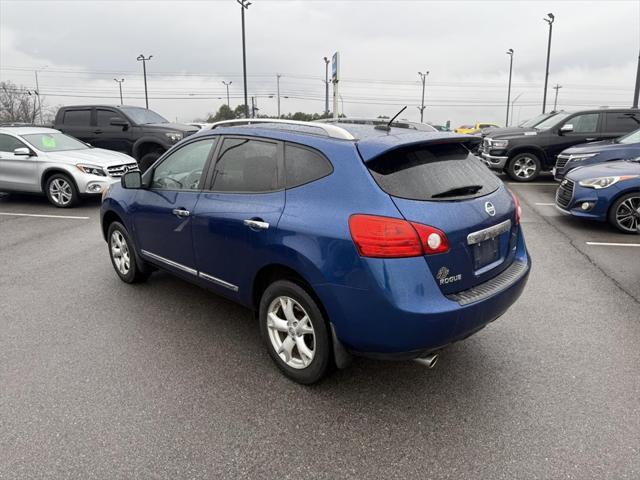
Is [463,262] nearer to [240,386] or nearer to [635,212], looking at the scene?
[240,386]

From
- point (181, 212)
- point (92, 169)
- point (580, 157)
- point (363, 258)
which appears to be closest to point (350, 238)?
point (363, 258)

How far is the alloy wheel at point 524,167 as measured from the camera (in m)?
12.7

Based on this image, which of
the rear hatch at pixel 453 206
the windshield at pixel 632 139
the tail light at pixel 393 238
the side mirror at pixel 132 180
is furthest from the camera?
the windshield at pixel 632 139

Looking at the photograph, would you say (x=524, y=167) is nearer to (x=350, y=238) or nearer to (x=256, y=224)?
(x=256, y=224)

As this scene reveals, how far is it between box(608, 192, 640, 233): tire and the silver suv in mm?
8688

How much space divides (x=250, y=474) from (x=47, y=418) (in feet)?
4.31

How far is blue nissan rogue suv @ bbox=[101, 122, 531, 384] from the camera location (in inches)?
103

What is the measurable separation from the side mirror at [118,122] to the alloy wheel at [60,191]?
3.33 m

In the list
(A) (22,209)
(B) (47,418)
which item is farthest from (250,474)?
(A) (22,209)

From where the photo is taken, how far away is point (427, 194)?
9.22ft

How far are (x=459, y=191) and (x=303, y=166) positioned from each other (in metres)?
0.98

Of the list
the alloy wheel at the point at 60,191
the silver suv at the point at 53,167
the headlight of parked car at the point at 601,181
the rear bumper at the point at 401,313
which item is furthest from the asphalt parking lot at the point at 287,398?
the alloy wheel at the point at 60,191

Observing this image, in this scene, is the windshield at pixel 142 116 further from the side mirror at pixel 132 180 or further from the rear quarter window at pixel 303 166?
the rear quarter window at pixel 303 166

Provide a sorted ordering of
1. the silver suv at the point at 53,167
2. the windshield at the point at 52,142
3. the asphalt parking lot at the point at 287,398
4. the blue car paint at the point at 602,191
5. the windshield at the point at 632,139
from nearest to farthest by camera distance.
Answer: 1. the asphalt parking lot at the point at 287,398
2. the blue car paint at the point at 602,191
3. the silver suv at the point at 53,167
4. the windshield at the point at 632,139
5. the windshield at the point at 52,142
